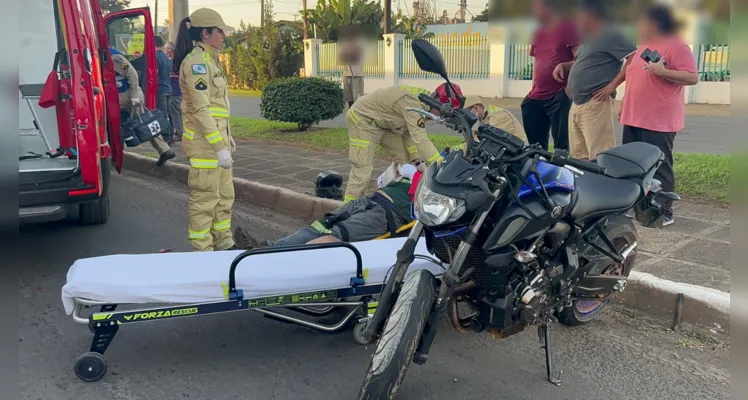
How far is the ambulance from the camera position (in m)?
4.59

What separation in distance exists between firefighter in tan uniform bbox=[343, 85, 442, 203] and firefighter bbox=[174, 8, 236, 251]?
1.19 metres

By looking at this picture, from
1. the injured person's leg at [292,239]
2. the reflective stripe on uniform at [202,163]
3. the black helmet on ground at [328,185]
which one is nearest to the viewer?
the injured person's leg at [292,239]

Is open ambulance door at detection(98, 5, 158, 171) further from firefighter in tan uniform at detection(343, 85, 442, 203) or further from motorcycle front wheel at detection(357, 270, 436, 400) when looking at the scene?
motorcycle front wheel at detection(357, 270, 436, 400)

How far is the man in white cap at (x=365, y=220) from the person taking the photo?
402cm

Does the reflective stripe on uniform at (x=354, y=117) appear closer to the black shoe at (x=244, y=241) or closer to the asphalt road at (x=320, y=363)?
the black shoe at (x=244, y=241)

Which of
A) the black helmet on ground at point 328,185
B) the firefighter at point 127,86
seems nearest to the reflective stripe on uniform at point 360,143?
the black helmet on ground at point 328,185

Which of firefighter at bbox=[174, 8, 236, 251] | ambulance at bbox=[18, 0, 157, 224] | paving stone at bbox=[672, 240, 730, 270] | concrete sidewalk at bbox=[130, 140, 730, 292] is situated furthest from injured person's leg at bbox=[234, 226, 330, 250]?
paving stone at bbox=[672, 240, 730, 270]

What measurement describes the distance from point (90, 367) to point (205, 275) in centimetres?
68

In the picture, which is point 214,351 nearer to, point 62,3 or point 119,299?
point 119,299

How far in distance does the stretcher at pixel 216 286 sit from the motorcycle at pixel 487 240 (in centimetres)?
31

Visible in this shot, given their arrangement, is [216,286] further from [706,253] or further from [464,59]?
[464,59]

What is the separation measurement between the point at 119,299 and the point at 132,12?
3.98 metres

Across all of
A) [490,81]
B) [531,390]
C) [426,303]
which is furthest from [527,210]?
[490,81]

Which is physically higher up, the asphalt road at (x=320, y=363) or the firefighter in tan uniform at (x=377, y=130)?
the firefighter in tan uniform at (x=377, y=130)
